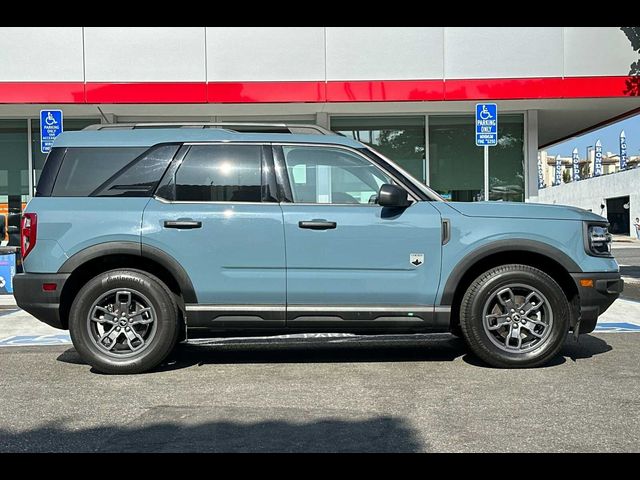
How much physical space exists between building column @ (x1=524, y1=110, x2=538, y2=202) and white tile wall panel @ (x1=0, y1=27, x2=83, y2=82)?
945cm

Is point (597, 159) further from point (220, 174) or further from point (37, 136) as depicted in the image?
point (220, 174)

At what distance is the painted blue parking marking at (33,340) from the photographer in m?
6.48

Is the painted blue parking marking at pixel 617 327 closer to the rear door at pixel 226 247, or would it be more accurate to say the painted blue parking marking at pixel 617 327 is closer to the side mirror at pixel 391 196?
the side mirror at pixel 391 196

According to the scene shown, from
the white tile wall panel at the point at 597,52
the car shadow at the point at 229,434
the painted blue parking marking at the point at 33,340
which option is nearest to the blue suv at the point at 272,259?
the car shadow at the point at 229,434

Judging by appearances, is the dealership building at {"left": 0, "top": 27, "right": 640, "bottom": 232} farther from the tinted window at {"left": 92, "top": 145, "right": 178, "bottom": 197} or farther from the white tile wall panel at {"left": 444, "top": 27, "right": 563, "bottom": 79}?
the tinted window at {"left": 92, "top": 145, "right": 178, "bottom": 197}

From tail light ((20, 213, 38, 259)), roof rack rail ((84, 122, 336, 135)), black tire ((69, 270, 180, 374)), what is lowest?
black tire ((69, 270, 180, 374))

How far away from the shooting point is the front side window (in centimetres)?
511

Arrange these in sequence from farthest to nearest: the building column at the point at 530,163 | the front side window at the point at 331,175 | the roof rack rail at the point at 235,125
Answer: the building column at the point at 530,163, the roof rack rail at the point at 235,125, the front side window at the point at 331,175

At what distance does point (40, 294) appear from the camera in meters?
4.94

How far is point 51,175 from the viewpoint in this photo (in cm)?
506

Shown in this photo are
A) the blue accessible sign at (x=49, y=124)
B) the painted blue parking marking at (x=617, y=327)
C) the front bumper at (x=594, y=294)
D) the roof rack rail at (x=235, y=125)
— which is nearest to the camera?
the front bumper at (x=594, y=294)

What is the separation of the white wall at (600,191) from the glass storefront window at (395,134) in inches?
1456

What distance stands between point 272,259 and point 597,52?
31.0ft

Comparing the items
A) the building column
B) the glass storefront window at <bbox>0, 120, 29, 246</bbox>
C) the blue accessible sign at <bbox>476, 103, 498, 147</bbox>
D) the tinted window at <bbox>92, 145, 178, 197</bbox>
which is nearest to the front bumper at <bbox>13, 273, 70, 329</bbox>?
the tinted window at <bbox>92, 145, 178, 197</bbox>
